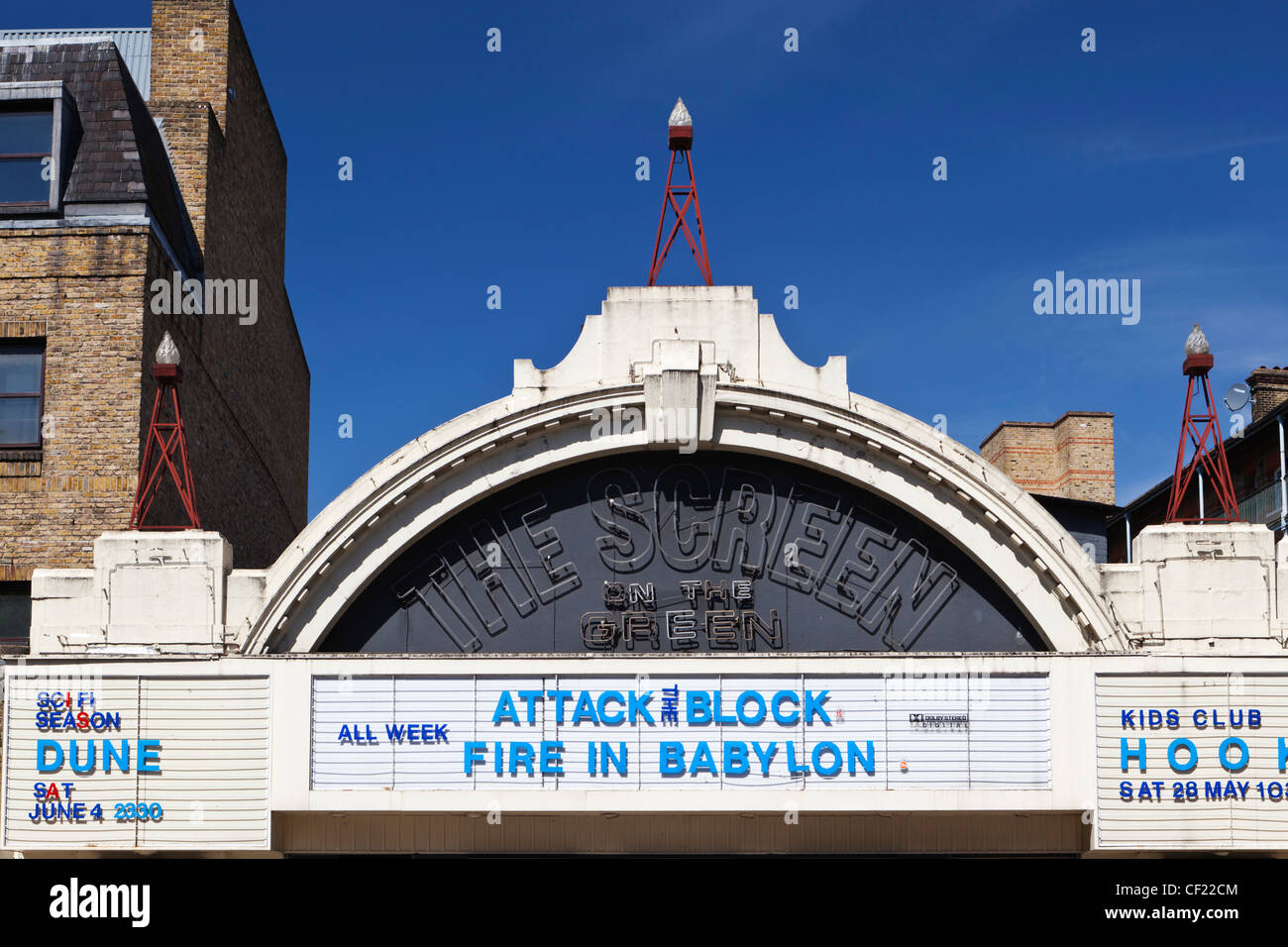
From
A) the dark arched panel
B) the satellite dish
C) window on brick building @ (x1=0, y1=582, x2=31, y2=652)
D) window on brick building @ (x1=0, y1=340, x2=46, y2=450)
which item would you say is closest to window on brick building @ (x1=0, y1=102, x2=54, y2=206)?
window on brick building @ (x1=0, y1=340, x2=46, y2=450)

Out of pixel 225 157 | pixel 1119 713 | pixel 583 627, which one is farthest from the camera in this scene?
pixel 225 157

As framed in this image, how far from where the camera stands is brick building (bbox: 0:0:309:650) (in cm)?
1992

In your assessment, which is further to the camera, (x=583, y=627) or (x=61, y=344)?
(x=61, y=344)

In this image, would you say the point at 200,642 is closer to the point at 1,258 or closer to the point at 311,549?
the point at 311,549

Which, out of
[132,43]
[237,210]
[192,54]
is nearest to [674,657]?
[237,210]

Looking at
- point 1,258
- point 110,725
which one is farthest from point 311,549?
point 1,258

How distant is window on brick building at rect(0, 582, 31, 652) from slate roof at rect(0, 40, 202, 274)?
228 inches

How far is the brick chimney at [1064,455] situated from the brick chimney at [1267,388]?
325cm

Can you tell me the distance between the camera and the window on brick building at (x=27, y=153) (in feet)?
69.7

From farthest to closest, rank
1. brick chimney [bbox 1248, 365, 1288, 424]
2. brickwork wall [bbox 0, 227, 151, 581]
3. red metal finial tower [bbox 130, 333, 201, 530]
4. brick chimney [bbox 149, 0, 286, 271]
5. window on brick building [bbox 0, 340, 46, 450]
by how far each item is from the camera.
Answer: brick chimney [bbox 1248, 365, 1288, 424] < brick chimney [bbox 149, 0, 286, 271] < window on brick building [bbox 0, 340, 46, 450] < brickwork wall [bbox 0, 227, 151, 581] < red metal finial tower [bbox 130, 333, 201, 530]

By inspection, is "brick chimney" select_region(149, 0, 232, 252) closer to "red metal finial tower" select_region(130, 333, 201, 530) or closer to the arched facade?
"red metal finial tower" select_region(130, 333, 201, 530)

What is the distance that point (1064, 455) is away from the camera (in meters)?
34.1
